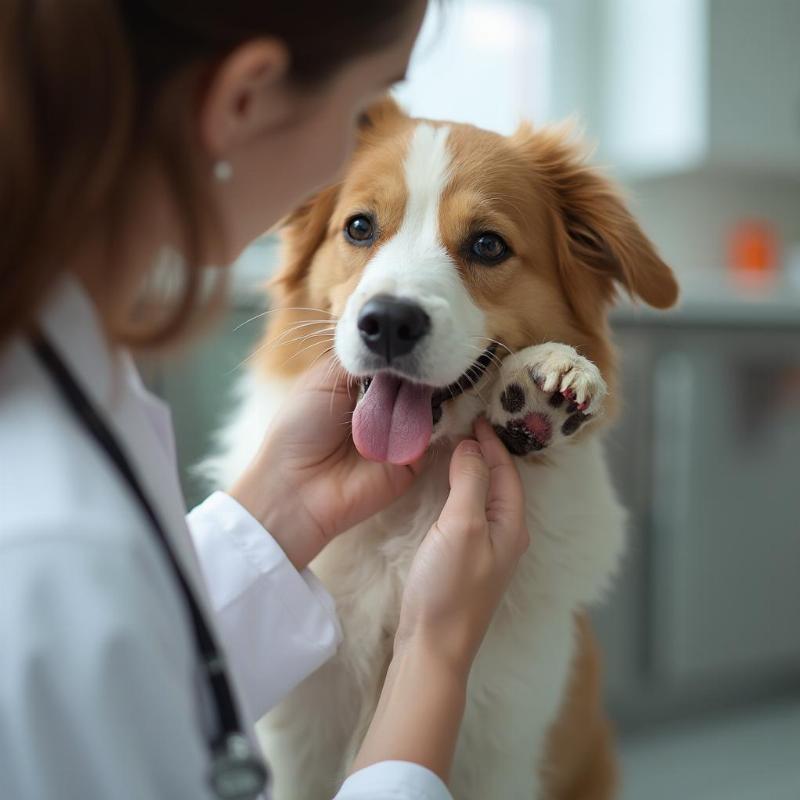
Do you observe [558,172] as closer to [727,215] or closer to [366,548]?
[366,548]

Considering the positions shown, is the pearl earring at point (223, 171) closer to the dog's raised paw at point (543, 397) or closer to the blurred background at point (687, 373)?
the dog's raised paw at point (543, 397)

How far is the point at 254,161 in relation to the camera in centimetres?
73

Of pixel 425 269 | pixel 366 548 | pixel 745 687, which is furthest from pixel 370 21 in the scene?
pixel 745 687

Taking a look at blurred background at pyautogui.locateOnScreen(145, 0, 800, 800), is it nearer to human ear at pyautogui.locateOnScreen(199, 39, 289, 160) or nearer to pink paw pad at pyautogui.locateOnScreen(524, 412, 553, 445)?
pink paw pad at pyautogui.locateOnScreen(524, 412, 553, 445)

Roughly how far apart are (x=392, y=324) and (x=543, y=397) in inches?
7.8

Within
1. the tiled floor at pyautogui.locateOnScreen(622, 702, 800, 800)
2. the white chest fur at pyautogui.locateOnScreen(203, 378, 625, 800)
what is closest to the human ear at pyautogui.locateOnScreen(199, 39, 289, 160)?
the white chest fur at pyautogui.locateOnScreen(203, 378, 625, 800)

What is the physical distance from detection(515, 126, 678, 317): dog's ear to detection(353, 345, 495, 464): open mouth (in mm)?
237

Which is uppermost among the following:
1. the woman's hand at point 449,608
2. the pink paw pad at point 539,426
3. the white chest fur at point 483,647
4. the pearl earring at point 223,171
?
the pearl earring at point 223,171

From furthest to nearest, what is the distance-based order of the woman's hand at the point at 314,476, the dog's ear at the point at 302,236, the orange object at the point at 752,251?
the orange object at the point at 752,251 → the dog's ear at the point at 302,236 → the woman's hand at the point at 314,476

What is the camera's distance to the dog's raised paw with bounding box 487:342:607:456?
1033mm

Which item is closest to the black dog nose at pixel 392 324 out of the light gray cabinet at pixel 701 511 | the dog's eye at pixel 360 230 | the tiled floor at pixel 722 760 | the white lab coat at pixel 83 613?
the dog's eye at pixel 360 230

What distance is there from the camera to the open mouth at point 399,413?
3.55 ft

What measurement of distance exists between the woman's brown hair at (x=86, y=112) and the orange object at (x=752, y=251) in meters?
3.25

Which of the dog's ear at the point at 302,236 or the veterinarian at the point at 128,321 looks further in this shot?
the dog's ear at the point at 302,236
